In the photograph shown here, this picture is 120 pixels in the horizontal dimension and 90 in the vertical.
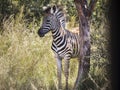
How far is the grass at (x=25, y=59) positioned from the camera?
9.89ft

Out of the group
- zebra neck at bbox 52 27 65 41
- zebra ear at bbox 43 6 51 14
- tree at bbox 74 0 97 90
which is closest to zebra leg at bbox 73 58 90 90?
tree at bbox 74 0 97 90

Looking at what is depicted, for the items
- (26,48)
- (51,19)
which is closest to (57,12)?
(51,19)

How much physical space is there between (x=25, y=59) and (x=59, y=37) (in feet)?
1.05

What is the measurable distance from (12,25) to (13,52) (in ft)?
0.70

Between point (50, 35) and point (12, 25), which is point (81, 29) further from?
point (12, 25)

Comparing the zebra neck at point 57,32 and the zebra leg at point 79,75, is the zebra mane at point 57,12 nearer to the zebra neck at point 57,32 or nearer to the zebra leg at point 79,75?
the zebra neck at point 57,32

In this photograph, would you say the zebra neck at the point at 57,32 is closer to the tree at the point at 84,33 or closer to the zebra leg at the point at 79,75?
the tree at the point at 84,33

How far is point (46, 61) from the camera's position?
3029 millimetres

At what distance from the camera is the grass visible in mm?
3016

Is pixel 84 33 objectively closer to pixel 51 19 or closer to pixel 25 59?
pixel 51 19

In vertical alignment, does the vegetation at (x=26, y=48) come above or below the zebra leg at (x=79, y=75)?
above

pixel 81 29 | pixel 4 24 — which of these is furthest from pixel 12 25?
pixel 81 29

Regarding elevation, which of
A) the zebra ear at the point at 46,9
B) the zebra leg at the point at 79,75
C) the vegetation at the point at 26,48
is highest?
the zebra ear at the point at 46,9

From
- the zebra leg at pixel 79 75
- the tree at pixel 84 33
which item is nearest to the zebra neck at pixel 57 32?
the tree at pixel 84 33
